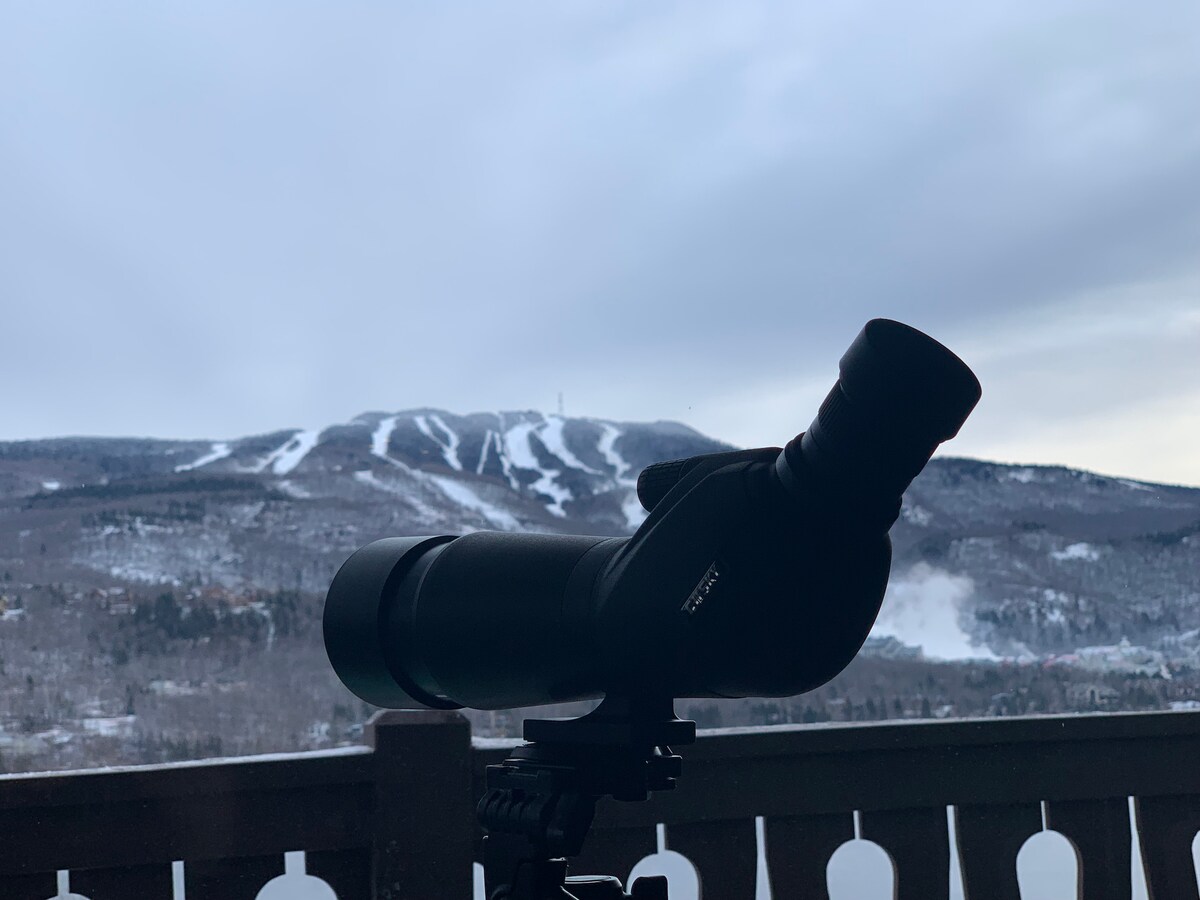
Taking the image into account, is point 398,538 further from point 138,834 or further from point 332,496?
point 332,496

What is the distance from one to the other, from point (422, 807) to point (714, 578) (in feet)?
4.01

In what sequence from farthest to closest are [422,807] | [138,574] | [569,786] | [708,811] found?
1. [138,574]
2. [708,811]
3. [422,807]
4. [569,786]

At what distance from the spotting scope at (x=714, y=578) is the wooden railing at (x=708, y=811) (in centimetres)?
91

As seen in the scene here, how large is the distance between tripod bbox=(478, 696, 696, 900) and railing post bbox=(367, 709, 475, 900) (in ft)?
2.92

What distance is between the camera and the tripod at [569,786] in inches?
39.2

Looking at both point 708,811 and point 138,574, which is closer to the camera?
point 708,811

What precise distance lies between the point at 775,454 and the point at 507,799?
43cm

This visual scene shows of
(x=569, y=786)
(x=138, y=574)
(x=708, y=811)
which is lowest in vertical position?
(x=708, y=811)

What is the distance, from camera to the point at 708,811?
2.04 meters

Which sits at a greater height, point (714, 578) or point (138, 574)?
point (138, 574)

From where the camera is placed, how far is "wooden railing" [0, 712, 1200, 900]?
183 cm

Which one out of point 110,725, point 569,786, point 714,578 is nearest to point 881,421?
point 714,578

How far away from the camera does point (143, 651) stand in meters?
4.12

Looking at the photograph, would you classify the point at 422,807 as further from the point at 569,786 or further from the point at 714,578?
the point at 714,578
